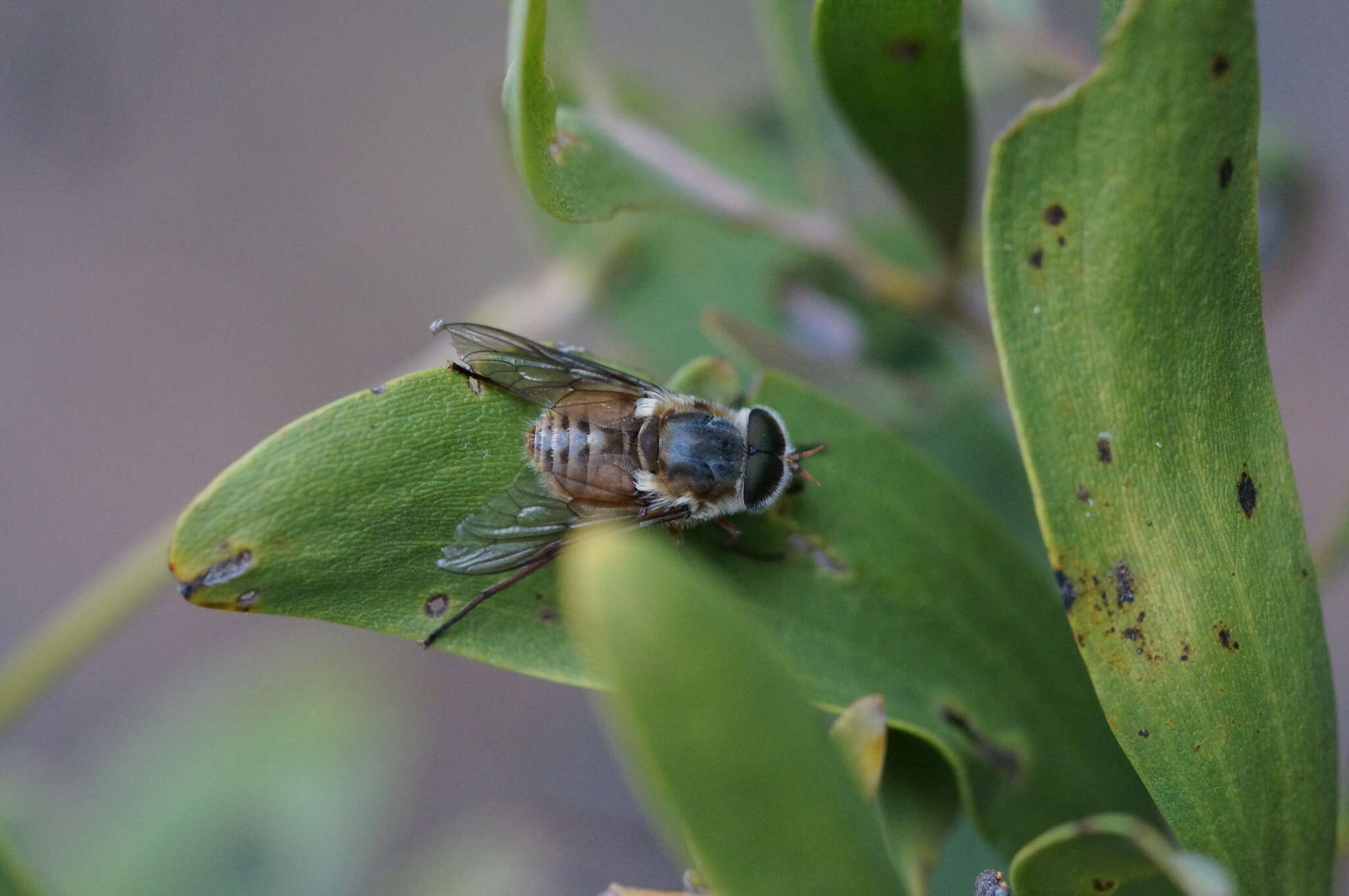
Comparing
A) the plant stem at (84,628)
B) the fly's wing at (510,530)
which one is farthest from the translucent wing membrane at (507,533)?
the plant stem at (84,628)

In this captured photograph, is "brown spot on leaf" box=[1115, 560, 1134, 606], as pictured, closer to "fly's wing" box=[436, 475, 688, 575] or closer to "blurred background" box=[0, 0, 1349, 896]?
"fly's wing" box=[436, 475, 688, 575]

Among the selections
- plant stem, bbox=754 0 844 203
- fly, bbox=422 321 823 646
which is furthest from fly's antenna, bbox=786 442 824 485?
plant stem, bbox=754 0 844 203

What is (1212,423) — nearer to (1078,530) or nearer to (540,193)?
(1078,530)

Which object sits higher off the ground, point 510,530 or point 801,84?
point 801,84

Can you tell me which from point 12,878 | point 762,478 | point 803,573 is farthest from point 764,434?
point 12,878

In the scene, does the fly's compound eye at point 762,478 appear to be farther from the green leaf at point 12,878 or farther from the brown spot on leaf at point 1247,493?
the green leaf at point 12,878

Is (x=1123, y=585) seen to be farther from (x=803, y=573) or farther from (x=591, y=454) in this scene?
(x=591, y=454)

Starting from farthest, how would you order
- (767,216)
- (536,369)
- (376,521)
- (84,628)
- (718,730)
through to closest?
(84,628), (767,216), (536,369), (376,521), (718,730)
